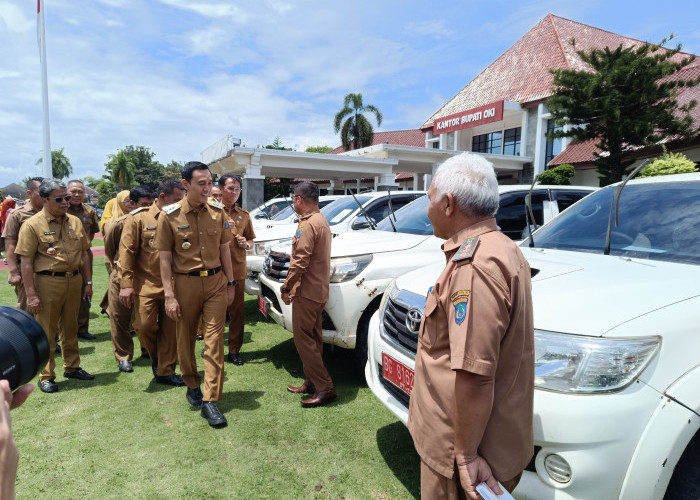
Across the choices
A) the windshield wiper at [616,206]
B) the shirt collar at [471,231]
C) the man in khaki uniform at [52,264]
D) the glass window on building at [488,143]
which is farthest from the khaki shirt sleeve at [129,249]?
the glass window on building at [488,143]

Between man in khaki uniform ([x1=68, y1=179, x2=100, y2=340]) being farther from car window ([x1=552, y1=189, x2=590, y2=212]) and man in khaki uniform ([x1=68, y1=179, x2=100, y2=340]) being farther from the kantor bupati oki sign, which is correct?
the kantor bupati oki sign

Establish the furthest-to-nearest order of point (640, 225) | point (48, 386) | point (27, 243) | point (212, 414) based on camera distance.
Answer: point (48, 386)
point (27, 243)
point (212, 414)
point (640, 225)

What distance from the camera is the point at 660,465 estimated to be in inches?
62.5

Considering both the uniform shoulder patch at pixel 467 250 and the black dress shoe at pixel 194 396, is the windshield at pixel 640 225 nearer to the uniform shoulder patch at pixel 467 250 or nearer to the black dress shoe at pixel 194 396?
the uniform shoulder patch at pixel 467 250

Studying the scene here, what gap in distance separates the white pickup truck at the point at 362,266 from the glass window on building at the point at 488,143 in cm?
2178

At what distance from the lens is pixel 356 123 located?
34.8 meters

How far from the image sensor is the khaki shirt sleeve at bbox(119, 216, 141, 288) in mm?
4070

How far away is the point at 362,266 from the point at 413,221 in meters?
1.25

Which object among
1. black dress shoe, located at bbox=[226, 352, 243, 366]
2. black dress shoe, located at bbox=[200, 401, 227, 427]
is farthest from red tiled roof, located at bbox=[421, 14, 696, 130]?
black dress shoe, located at bbox=[200, 401, 227, 427]

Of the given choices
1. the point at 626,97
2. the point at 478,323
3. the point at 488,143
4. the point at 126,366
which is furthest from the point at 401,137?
the point at 478,323

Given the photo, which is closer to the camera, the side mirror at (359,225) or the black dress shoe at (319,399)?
the black dress shoe at (319,399)

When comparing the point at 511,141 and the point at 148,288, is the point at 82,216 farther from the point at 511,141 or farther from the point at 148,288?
the point at 511,141

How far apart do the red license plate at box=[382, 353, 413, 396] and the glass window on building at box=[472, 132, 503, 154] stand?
24383 millimetres

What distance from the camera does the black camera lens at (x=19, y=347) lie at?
1.10m
